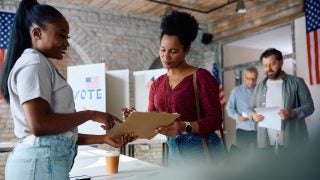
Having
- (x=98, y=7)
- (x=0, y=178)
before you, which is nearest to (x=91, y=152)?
(x=0, y=178)

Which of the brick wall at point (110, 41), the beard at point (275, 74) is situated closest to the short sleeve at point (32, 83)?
the beard at point (275, 74)

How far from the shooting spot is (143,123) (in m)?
1.47

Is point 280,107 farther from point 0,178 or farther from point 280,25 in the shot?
point 0,178

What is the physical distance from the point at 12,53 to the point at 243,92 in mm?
3761

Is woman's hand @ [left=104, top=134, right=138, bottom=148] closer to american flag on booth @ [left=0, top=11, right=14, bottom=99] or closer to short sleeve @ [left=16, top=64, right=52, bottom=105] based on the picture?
short sleeve @ [left=16, top=64, right=52, bottom=105]

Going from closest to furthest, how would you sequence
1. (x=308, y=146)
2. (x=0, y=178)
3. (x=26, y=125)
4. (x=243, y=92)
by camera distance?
(x=308, y=146) → (x=26, y=125) → (x=243, y=92) → (x=0, y=178)

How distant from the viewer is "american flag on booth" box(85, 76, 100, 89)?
4.89 meters

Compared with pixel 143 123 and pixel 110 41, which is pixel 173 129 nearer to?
pixel 143 123

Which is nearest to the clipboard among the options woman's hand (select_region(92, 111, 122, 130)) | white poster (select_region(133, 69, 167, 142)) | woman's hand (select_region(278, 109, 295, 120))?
woman's hand (select_region(92, 111, 122, 130))

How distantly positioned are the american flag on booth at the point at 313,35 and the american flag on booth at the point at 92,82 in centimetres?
330

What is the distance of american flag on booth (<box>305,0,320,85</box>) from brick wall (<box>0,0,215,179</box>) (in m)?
2.95

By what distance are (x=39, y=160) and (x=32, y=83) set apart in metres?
0.24

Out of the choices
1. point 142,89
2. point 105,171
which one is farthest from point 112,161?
point 142,89

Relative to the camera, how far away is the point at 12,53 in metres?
1.14
